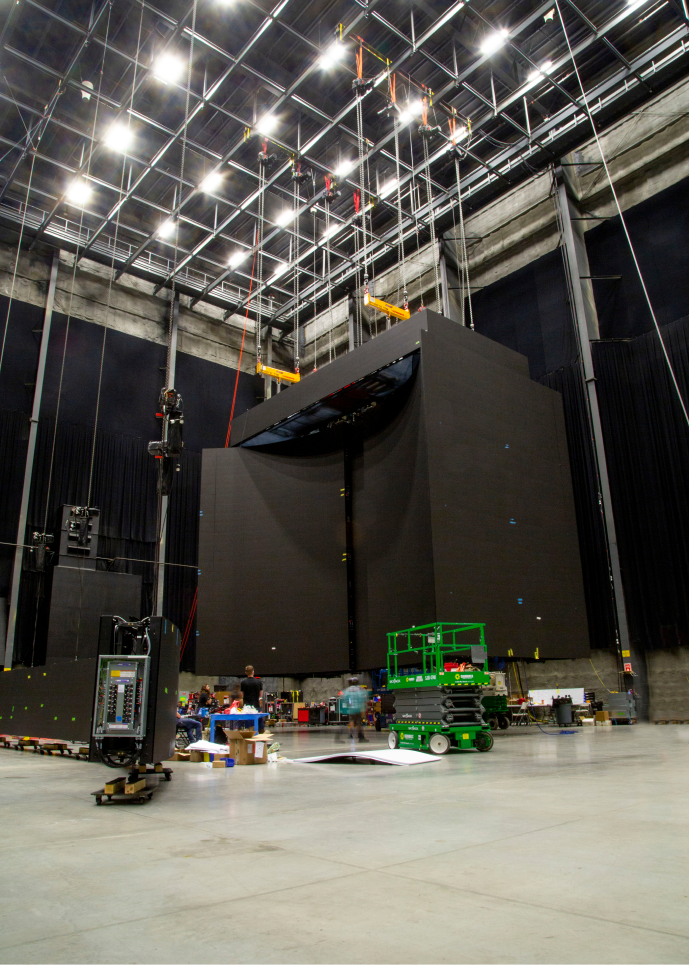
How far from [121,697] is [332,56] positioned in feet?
49.6

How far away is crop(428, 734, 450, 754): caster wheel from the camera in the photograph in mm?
8258

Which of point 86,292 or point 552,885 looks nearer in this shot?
point 552,885

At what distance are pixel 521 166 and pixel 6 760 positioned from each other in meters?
18.3

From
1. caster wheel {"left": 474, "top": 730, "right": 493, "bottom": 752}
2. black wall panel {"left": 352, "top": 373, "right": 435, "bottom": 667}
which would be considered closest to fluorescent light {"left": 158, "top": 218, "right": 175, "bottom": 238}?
black wall panel {"left": 352, "top": 373, "right": 435, "bottom": 667}

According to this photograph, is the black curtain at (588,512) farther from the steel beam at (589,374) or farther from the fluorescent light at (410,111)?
the fluorescent light at (410,111)

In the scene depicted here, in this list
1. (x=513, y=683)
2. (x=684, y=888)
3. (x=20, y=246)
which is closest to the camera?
(x=684, y=888)

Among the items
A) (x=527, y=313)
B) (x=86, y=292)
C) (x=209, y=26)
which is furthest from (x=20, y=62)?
(x=527, y=313)

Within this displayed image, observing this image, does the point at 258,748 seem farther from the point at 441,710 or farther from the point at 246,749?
the point at 441,710

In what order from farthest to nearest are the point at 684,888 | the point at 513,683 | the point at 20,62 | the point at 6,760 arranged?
the point at 513,683
the point at 20,62
the point at 6,760
the point at 684,888

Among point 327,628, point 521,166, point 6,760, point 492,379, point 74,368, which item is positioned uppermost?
point 521,166

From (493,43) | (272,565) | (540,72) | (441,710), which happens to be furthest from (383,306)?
(441,710)

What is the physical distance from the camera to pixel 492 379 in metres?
14.3

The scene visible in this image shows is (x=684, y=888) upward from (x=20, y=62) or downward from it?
downward

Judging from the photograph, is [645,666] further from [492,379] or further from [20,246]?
[20,246]
